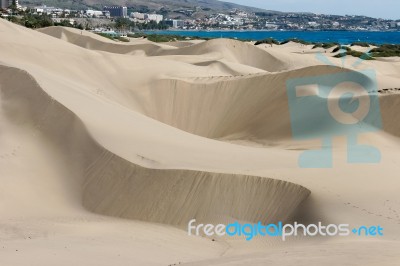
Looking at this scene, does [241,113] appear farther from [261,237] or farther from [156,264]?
[156,264]

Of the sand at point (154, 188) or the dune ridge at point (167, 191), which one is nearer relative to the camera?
the sand at point (154, 188)

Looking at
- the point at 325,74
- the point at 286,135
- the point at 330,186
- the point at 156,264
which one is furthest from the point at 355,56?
the point at 156,264

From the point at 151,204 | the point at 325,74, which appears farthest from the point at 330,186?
the point at 325,74

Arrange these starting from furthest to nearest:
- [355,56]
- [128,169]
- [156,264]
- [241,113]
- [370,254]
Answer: [355,56] → [241,113] → [128,169] → [156,264] → [370,254]

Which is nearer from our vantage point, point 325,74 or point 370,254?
point 370,254

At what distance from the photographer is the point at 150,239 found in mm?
12688

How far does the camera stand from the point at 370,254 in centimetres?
885

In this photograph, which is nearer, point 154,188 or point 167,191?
point 167,191

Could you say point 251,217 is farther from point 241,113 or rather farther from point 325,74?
point 325,74

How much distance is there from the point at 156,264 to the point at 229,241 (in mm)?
2567

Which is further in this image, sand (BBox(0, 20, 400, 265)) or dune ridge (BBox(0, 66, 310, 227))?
dune ridge (BBox(0, 66, 310, 227))

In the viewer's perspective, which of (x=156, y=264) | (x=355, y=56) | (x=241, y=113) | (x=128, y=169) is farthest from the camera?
(x=355, y=56)

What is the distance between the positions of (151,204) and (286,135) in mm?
9340

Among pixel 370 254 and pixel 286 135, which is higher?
pixel 370 254
